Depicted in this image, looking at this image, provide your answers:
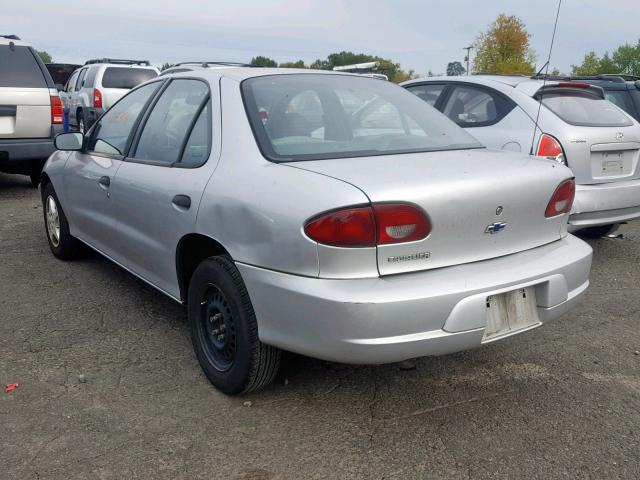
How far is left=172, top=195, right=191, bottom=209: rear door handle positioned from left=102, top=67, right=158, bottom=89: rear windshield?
12142mm

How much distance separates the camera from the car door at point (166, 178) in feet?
10.8

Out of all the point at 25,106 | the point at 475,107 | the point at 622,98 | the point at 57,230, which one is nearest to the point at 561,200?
the point at 475,107

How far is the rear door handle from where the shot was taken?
3.25 m

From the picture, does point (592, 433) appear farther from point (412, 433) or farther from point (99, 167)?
A: point (99, 167)

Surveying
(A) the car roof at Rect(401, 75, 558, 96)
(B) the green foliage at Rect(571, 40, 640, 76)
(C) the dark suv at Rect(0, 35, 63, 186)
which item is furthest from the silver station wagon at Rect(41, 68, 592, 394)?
(B) the green foliage at Rect(571, 40, 640, 76)

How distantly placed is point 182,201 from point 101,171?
1272mm

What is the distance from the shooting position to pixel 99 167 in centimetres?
435

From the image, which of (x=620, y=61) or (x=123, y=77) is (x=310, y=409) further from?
(x=620, y=61)

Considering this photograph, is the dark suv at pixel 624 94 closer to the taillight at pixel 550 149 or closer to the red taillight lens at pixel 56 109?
the taillight at pixel 550 149

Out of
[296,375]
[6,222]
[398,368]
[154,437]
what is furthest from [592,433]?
[6,222]

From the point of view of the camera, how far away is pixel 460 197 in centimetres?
274

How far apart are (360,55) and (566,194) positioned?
4425 cm

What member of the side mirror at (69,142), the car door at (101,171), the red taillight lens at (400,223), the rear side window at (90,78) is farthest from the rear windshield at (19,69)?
the red taillight lens at (400,223)

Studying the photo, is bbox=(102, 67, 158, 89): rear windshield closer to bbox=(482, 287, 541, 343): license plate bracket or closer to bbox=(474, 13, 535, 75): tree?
bbox=(482, 287, 541, 343): license plate bracket
